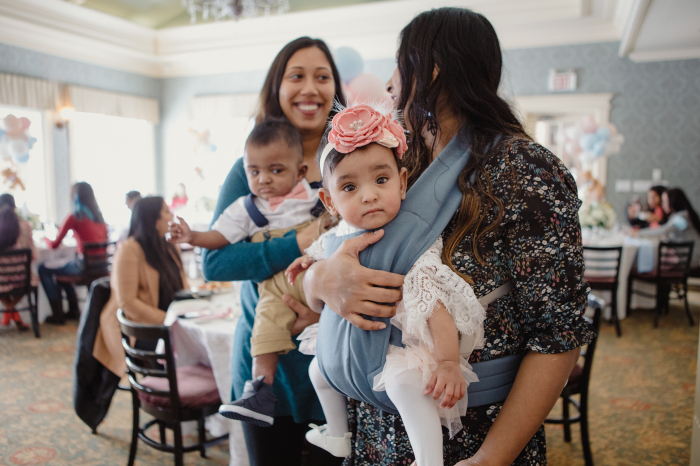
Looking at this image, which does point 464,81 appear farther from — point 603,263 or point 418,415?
point 603,263

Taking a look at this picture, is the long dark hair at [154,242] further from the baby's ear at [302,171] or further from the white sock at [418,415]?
the white sock at [418,415]

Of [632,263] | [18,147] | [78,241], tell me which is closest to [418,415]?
[632,263]

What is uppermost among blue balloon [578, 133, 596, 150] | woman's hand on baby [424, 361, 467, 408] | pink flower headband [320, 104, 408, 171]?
blue balloon [578, 133, 596, 150]

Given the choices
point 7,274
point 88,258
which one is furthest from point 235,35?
point 7,274

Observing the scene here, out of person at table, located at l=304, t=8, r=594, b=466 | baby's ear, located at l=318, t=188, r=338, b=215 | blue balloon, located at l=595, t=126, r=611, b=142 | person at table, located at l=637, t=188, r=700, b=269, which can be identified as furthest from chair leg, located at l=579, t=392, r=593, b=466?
blue balloon, located at l=595, t=126, r=611, b=142

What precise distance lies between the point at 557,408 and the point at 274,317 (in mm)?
3111

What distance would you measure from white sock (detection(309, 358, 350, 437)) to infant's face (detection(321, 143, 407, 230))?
41cm

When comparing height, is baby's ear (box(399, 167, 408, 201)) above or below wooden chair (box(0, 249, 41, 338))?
above

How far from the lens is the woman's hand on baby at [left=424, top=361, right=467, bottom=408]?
0.89 meters

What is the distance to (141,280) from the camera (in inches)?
119

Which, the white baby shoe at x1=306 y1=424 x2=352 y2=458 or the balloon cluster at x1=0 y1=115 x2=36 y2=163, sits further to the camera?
the balloon cluster at x1=0 y1=115 x2=36 y2=163

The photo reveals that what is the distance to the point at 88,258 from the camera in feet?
17.9

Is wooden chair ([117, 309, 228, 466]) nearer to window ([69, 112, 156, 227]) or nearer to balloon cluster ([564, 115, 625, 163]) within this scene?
balloon cluster ([564, 115, 625, 163])

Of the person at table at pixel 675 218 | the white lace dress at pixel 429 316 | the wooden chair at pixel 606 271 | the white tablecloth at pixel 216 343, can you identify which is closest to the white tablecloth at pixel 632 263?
the wooden chair at pixel 606 271
